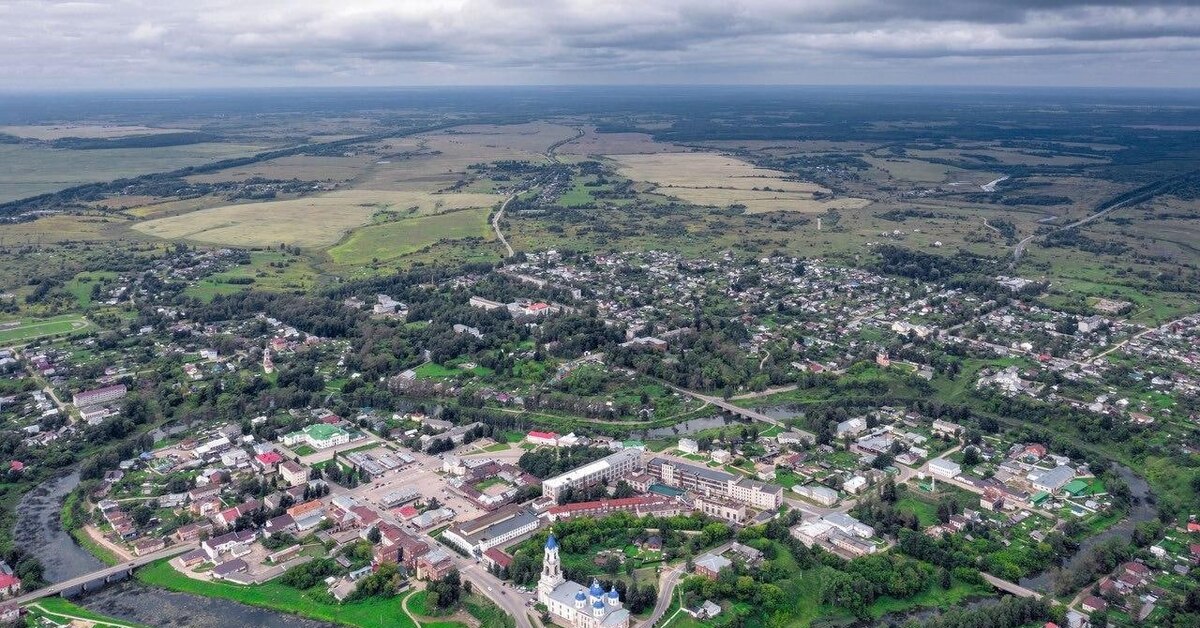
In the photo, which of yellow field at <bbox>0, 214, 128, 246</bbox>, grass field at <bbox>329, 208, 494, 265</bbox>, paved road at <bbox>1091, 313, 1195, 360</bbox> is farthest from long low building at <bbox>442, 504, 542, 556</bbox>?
yellow field at <bbox>0, 214, 128, 246</bbox>

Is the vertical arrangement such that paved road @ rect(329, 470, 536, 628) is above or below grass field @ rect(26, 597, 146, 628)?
below

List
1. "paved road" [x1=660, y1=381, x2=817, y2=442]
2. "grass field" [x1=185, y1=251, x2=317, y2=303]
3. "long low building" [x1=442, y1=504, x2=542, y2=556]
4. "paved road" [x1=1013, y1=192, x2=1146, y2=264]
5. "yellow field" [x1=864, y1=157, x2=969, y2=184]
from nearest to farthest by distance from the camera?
"long low building" [x1=442, y1=504, x2=542, y2=556]
"paved road" [x1=660, y1=381, x2=817, y2=442]
"grass field" [x1=185, y1=251, x2=317, y2=303]
"paved road" [x1=1013, y1=192, x2=1146, y2=264]
"yellow field" [x1=864, y1=157, x2=969, y2=184]

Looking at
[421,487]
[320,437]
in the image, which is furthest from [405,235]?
[421,487]

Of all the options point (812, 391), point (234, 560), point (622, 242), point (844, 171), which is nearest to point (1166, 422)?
point (812, 391)

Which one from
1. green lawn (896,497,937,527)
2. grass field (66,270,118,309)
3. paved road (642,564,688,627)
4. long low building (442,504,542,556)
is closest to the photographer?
paved road (642,564,688,627)

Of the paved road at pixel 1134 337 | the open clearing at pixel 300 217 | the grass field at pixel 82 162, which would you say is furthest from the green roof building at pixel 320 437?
the grass field at pixel 82 162

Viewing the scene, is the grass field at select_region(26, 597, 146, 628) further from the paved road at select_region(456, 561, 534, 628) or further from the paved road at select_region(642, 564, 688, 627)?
the paved road at select_region(642, 564, 688, 627)

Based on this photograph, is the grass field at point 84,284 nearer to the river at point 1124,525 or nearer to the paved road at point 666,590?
the paved road at point 666,590

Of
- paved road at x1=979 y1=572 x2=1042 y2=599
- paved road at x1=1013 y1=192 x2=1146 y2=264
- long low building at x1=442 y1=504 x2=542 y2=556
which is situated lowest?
paved road at x1=979 y1=572 x2=1042 y2=599
